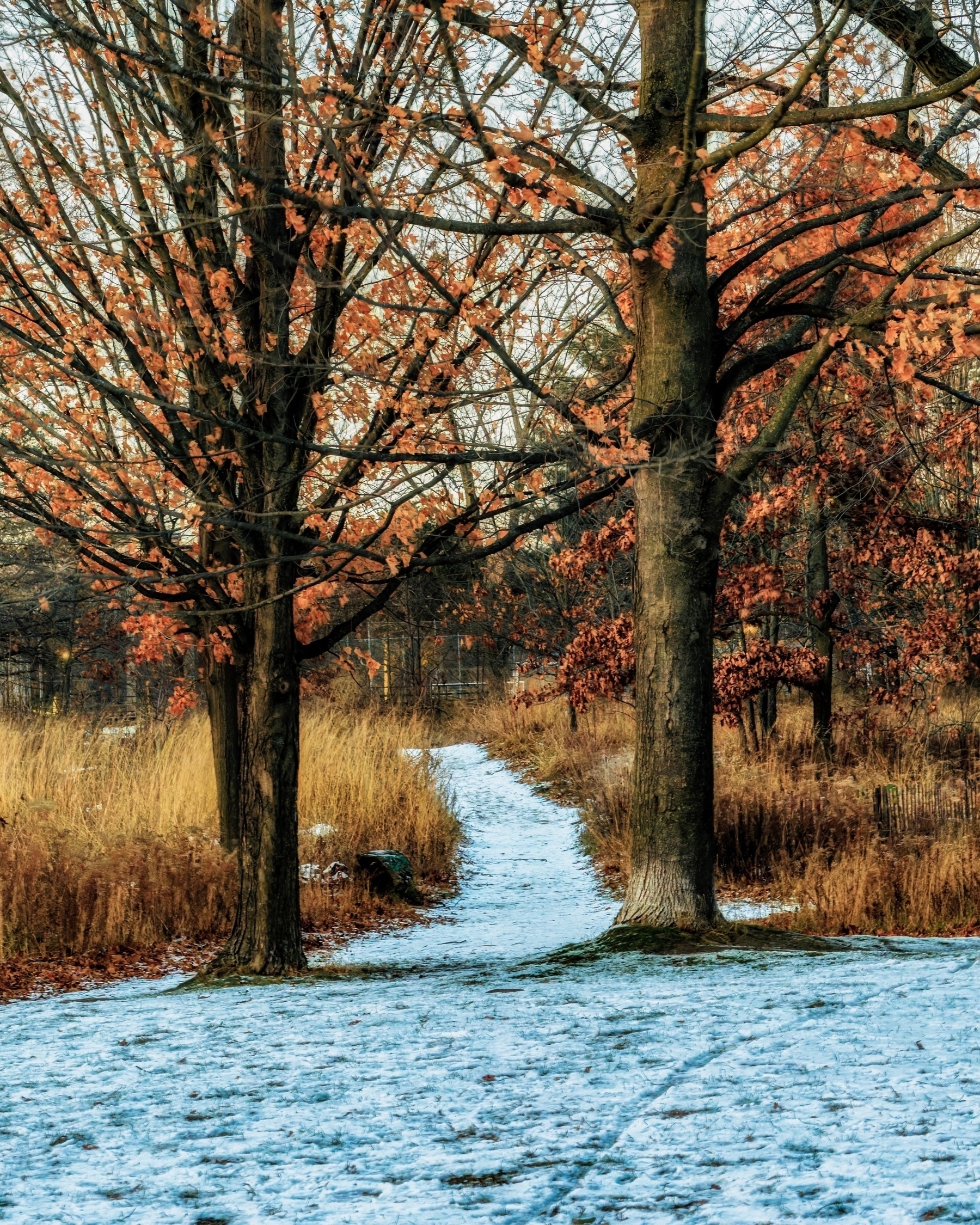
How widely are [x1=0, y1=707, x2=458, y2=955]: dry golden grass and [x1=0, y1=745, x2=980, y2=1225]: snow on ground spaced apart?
7.34 feet

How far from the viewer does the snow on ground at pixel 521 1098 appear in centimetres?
256

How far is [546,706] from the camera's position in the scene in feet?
69.4

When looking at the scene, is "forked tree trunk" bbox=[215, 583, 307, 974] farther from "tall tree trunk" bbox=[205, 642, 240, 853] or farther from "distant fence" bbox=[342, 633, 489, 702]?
"distant fence" bbox=[342, 633, 489, 702]

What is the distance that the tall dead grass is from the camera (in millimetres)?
8383

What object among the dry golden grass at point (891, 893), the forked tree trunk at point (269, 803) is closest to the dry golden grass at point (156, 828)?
the forked tree trunk at point (269, 803)

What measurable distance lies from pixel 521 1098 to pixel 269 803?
314 cm

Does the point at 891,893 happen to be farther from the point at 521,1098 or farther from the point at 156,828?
the point at 521,1098

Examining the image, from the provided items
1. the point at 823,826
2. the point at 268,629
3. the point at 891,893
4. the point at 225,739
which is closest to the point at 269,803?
the point at 268,629

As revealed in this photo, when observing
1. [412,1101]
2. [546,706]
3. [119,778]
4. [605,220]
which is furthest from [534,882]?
[546,706]

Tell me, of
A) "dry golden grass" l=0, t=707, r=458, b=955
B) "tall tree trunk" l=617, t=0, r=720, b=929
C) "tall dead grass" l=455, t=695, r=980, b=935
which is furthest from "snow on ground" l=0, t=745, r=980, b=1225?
Result: "tall dead grass" l=455, t=695, r=980, b=935

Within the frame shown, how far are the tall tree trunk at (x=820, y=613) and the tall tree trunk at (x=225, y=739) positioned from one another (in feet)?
19.5

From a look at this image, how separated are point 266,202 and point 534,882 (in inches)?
268

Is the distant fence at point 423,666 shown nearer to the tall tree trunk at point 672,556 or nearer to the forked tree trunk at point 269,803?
the forked tree trunk at point 269,803

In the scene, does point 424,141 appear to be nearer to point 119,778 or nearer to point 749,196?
point 749,196
